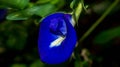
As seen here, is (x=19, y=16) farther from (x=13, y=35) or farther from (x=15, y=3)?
(x=13, y=35)

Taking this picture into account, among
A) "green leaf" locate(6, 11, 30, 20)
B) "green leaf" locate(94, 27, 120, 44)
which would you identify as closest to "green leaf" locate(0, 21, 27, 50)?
"green leaf" locate(94, 27, 120, 44)

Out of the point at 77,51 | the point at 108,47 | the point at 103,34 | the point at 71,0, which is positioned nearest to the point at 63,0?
the point at 71,0

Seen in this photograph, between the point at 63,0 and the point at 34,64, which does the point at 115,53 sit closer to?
the point at 34,64

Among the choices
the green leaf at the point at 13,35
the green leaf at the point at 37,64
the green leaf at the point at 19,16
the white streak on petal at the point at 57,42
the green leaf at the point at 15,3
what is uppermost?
the green leaf at the point at 15,3

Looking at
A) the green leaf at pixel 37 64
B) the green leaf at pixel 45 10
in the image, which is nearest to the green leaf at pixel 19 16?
the green leaf at pixel 45 10

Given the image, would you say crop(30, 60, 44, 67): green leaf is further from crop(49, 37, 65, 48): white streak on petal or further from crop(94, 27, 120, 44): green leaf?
crop(49, 37, 65, 48): white streak on petal

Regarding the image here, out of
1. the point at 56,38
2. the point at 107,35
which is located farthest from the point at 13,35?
the point at 56,38

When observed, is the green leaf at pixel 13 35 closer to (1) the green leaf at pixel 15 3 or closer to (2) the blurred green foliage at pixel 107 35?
(2) the blurred green foliage at pixel 107 35
